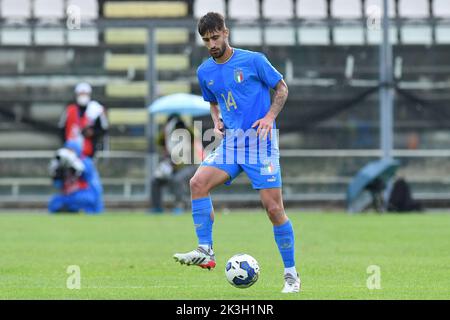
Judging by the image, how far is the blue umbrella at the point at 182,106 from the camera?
1003 inches

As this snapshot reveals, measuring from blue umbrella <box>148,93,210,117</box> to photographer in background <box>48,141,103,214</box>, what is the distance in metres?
1.74

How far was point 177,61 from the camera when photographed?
2800 centimetres

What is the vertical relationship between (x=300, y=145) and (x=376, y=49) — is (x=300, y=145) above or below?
below

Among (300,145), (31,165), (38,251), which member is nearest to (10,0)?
(31,165)

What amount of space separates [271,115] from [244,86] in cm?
43

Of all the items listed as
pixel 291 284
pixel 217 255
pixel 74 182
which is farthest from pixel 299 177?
pixel 291 284

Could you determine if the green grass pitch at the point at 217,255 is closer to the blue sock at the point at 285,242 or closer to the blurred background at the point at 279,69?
the blue sock at the point at 285,242

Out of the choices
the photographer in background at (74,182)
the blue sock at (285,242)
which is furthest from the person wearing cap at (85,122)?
the blue sock at (285,242)

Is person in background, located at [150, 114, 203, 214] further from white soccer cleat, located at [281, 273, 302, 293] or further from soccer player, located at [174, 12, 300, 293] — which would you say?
white soccer cleat, located at [281, 273, 302, 293]

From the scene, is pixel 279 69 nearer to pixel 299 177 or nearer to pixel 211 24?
pixel 299 177

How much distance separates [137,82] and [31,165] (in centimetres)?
289
